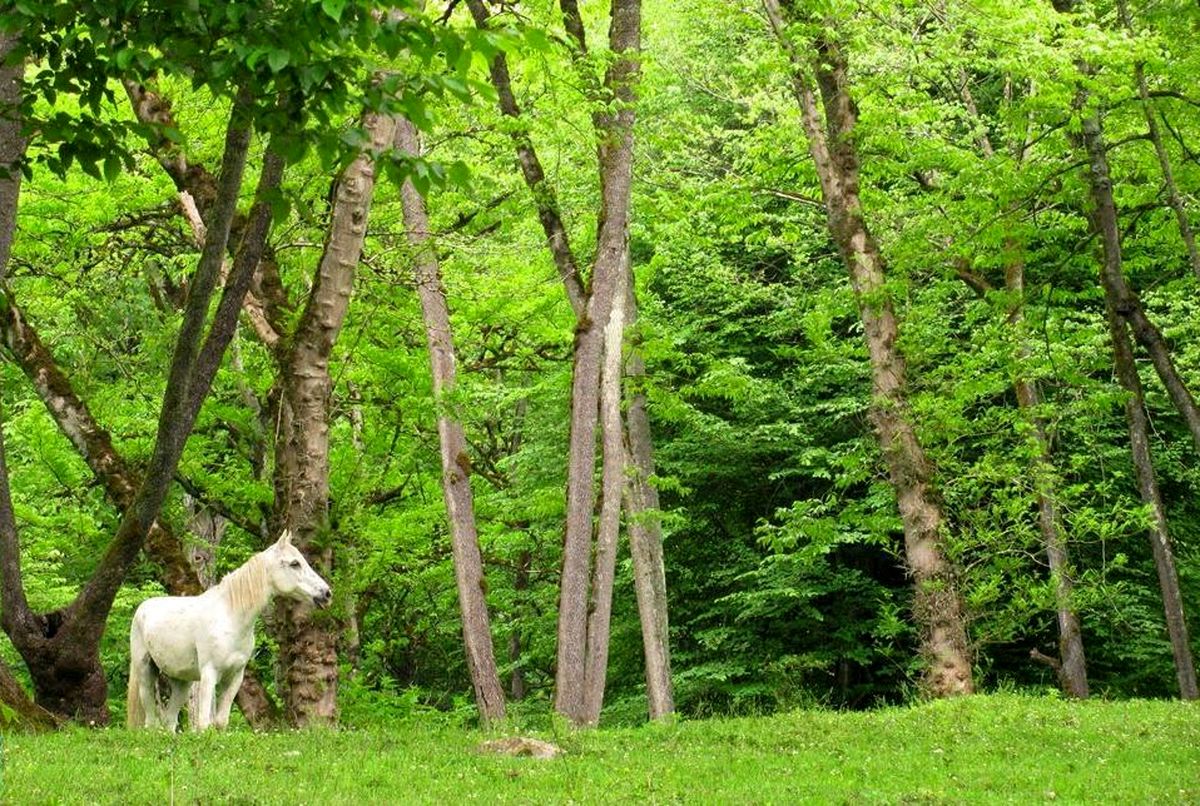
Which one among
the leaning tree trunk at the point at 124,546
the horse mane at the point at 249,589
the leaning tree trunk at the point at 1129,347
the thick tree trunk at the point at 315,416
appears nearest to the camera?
the leaning tree trunk at the point at 124,546

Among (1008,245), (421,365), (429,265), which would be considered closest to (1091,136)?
(1008,245)

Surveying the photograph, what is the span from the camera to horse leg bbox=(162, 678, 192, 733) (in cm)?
1447

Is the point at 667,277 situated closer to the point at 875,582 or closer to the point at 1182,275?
the point at 875,582

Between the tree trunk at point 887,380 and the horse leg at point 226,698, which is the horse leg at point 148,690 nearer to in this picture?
the horse leg at point 226,698

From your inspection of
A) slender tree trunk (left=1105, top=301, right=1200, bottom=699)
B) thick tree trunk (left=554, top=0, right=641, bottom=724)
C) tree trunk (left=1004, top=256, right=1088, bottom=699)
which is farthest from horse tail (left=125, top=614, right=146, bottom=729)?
slender tree trunk (left=1105, top=301, right=1200, bottom=699)

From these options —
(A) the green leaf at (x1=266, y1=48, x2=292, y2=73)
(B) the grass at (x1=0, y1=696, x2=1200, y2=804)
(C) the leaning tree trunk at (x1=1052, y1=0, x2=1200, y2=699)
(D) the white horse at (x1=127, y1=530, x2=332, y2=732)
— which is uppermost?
(C) the leaning tree trunk at (x1=1052, y1=0, x2=1200, y2=699)

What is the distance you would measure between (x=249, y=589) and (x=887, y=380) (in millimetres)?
10401

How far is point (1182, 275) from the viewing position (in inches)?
934

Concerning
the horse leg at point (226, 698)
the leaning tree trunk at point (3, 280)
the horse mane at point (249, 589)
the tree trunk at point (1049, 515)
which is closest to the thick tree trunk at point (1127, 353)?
the tree trunk at point (1049, 515)

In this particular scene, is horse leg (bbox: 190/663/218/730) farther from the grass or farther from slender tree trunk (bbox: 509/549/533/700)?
slender tree trunk (bbox: 509/549/533/700)

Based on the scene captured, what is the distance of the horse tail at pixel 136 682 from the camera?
1398 centimetres

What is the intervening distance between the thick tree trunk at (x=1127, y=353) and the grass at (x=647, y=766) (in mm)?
6252

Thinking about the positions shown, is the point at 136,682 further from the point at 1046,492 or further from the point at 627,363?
the point at 1046,492

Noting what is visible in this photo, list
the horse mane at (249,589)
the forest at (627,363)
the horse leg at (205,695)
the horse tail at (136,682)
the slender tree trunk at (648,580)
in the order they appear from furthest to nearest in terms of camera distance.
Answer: the slender tree trunk at (648,580), the forest at (627,363), the horse tail at (136,682), the horse mane at (249,589), the horse leg at (205,695)
